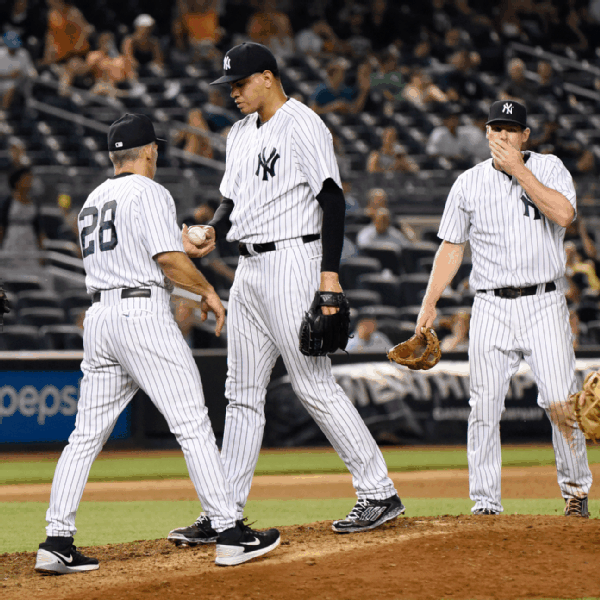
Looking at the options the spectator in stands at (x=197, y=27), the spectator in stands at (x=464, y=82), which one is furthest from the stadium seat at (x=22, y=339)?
the spectator in stands at (x=464, y=82)

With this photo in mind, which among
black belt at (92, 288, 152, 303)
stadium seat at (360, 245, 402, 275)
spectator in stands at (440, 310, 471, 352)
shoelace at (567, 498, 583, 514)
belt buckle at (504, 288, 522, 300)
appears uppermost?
stadium seat at (360, 245, 402, 275)

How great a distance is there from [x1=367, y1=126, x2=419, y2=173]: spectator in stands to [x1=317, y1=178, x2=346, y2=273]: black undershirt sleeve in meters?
10.2

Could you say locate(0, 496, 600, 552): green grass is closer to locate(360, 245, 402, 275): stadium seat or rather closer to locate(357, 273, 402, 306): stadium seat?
locate(357, 273, 402, 306): stadium seat

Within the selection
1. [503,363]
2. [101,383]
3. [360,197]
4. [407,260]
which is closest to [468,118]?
[360,197]

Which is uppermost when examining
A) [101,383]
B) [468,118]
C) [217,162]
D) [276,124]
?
[468,118]

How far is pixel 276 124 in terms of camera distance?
437 centimetres

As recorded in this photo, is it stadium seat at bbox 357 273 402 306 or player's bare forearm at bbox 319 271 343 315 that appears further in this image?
stadium seat at bbox 357 273 402 306

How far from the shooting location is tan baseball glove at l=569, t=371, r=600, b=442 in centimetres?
423

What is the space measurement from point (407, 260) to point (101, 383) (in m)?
8.95

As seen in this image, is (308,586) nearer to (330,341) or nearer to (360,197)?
(330,341)

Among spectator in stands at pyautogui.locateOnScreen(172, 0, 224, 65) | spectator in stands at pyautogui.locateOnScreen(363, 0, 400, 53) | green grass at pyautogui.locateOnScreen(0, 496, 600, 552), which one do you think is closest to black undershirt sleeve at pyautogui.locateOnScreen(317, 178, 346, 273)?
green grass at pyautogui.locateOnScreen(0, 496, 600, 552)

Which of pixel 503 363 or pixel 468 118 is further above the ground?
pixel 468 118

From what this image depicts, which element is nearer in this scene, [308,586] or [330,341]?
[308,586]

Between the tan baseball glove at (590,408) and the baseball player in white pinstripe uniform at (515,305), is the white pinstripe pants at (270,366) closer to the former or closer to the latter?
the baseball player in white pinstripe uniform at (515,305)
